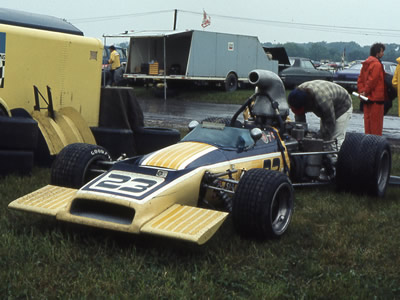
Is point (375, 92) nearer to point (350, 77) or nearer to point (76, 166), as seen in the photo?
point (76, 166)

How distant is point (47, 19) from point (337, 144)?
533cm

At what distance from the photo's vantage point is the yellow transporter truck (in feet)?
21.6

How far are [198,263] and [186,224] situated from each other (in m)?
0.29

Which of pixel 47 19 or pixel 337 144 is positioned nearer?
pixel 337 144

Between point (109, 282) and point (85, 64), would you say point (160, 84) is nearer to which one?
point (85, 64)

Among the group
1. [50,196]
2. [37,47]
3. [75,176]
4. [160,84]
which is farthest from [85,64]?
[160,84]

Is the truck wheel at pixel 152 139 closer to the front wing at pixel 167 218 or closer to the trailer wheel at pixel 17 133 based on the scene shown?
the trailer wheel at pixel 17 133

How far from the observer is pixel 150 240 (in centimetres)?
459

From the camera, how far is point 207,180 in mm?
4941

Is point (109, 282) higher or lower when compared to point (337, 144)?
lower

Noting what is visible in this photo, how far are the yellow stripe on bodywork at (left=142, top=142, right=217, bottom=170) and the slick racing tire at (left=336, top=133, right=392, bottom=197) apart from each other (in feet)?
6.07

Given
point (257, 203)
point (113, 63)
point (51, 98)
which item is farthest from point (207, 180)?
point (113, 63)

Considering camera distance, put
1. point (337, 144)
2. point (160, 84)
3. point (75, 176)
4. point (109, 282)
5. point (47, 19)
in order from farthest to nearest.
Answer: point (160, 84) < point (47, 19) < point (337, 144) < point (75, 176) < point (109, 282)

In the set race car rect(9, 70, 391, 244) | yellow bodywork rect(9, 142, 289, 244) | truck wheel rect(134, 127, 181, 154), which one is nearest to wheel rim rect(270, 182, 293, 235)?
race car rect(9, 70, 391, 244)
